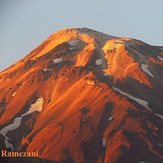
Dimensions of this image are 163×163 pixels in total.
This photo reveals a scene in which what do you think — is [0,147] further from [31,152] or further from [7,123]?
[7,123]

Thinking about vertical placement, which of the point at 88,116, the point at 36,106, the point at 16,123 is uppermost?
the point at 88,116

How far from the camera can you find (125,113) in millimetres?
157125

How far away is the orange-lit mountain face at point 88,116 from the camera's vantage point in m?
139

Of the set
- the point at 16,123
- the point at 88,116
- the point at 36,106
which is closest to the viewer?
the point at 88,116

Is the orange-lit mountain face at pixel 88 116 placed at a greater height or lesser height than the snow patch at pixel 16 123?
greater

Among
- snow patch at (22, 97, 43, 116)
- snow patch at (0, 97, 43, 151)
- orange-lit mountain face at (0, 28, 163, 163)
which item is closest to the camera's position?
orange-lit mountain face at (0, 28, 163, 163)

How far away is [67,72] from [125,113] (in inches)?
1892

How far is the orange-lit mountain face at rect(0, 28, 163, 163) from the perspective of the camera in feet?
457

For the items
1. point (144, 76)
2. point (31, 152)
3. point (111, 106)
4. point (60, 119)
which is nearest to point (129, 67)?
point (144, 76)

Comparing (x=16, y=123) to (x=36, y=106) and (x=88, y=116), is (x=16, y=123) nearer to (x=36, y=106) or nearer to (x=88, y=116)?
(x=36, y=106)

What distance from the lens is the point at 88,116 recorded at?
517 ft

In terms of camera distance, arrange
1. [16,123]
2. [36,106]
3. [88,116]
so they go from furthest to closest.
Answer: [36,106] → [16,123] → [88,116]

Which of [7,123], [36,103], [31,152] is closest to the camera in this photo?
[31,152]

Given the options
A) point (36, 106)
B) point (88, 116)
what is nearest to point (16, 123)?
point (36, 106)
